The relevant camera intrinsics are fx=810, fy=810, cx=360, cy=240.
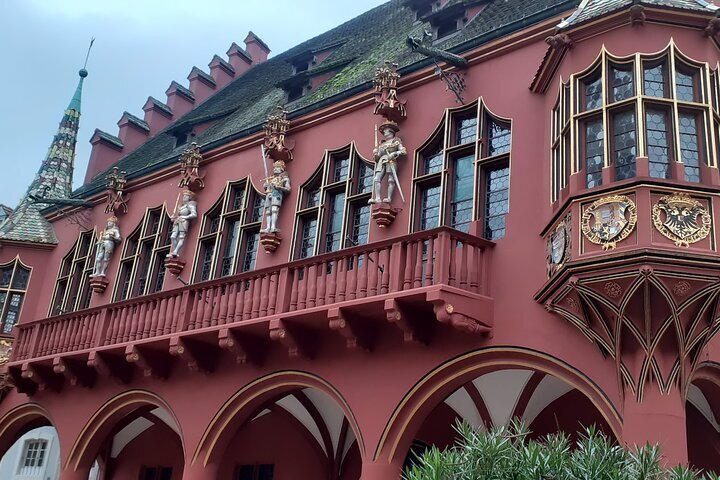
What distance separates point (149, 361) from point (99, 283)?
14.2 feet

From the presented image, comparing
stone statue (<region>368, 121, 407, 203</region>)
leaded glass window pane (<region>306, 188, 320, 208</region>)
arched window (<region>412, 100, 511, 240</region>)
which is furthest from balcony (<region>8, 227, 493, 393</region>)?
leaded glass window pane (<region>306, 188, 320, 208</region>)

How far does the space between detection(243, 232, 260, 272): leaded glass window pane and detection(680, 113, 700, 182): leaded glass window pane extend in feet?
27.2

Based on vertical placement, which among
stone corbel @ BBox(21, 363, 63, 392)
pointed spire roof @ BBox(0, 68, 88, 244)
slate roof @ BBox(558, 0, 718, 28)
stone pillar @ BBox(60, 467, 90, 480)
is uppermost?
pointed spire roof @ BBox(0, 68, 88, 244)

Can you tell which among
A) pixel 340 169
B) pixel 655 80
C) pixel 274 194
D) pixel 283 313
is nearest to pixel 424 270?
pixel 283 313

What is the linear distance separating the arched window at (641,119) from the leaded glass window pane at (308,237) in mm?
5240

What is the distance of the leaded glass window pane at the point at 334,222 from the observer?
14.3 metres

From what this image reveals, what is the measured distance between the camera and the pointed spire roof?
21547 millimetres

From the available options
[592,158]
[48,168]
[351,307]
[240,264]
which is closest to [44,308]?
[48,168]

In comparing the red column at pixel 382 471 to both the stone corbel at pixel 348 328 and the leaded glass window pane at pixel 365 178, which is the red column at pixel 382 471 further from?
the leaded glass window pane at pixel 365 178

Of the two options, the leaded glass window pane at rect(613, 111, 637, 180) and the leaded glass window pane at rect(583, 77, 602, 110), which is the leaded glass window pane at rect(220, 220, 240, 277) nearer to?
the leaded glass window pane at rect(583, 77, 602, 110)

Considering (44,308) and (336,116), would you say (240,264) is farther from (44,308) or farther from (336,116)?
(44,308)

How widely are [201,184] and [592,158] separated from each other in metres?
9.36

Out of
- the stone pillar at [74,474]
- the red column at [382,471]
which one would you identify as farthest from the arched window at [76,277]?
the red column at [382,471]

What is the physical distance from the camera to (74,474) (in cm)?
Result: 1614
